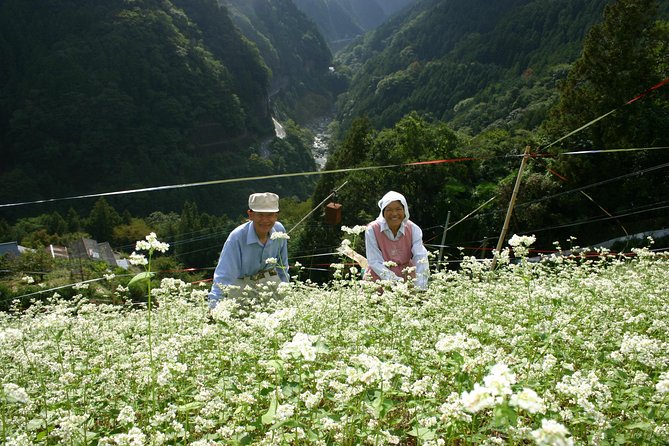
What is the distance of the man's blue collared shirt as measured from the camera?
473 cm

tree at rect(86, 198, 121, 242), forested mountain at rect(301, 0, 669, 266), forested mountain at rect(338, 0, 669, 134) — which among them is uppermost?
forested mountain at rect(338, 0, 669, 134)

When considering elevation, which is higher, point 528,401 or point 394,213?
point 528,401

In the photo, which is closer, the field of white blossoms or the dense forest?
the field of white blossoms

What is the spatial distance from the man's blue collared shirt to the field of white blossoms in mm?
805

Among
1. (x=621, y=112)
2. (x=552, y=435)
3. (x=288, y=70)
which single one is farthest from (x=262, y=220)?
(x=288, y=70)

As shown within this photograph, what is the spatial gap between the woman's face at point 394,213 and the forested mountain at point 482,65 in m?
50.7

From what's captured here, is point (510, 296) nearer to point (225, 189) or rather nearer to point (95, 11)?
point (225, 189)

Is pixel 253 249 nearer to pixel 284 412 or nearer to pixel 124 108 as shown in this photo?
pixel 284 412

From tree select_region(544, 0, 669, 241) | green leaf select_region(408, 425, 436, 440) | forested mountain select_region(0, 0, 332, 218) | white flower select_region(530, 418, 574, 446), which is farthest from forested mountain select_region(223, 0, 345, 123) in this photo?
white flower select_region(530, 418, 574, 446)

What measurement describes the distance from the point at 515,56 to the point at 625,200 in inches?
3335

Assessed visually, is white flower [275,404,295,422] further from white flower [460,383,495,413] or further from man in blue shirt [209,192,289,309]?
man in blue shirt [209,192,289,309]

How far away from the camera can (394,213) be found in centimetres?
492

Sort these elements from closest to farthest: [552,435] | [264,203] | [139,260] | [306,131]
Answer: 1. [552,435]
2. [139,260]
3. [264,203]
4. [306,131]

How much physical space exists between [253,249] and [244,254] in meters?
0.11
